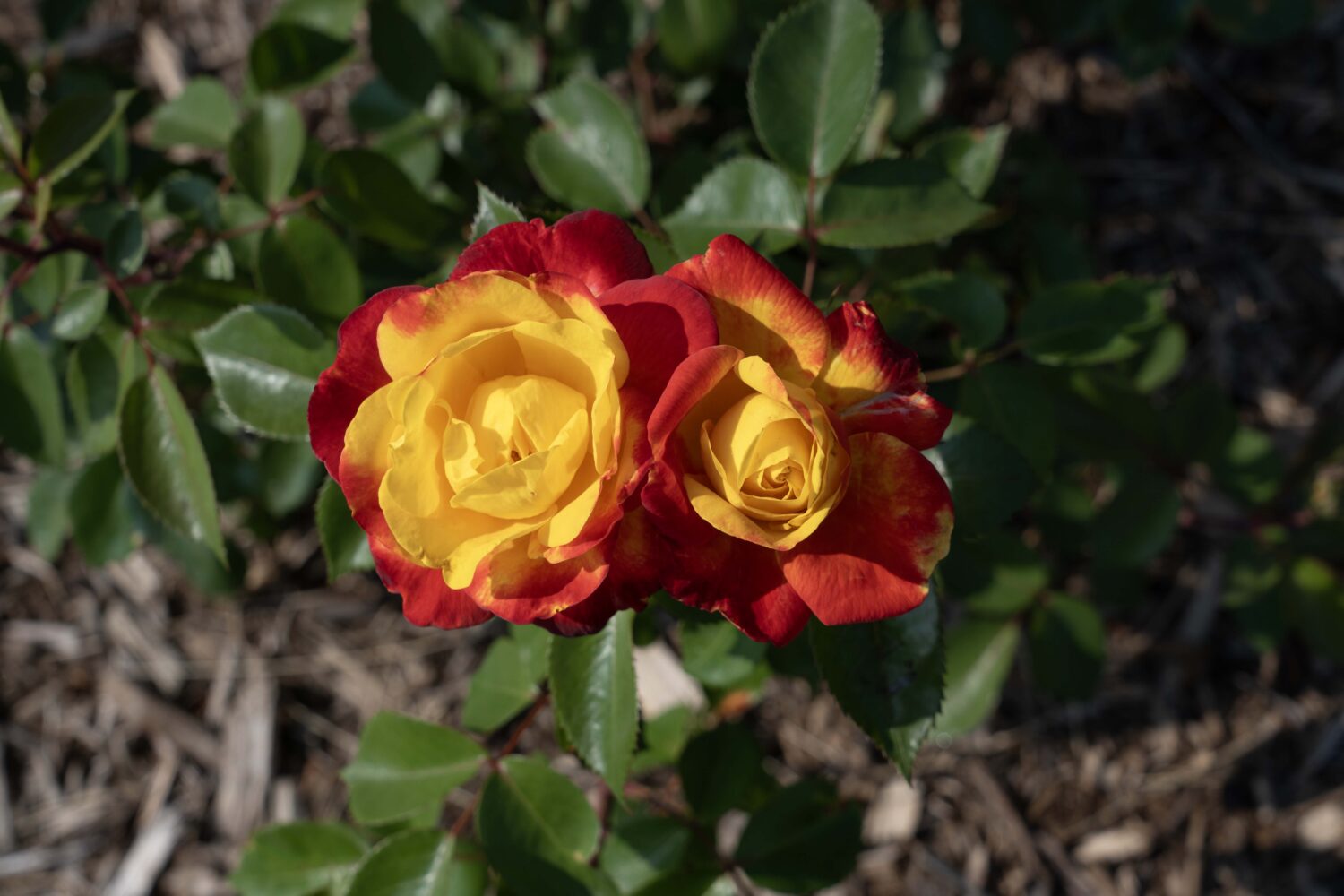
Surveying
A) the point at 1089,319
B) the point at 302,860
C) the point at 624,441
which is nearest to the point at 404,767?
the point at 302,860

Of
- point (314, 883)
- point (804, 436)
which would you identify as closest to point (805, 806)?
point (314, 883)

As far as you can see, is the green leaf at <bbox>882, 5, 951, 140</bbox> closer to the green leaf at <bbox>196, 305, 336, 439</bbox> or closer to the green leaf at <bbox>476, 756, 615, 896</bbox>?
the green leaf at <bbox>196, 305, 336, 439</bbox>

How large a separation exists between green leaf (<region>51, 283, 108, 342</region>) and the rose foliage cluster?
0.69 meters

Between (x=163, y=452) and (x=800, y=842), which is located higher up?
(x=163, y=452)

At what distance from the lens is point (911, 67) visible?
2129 millimetres

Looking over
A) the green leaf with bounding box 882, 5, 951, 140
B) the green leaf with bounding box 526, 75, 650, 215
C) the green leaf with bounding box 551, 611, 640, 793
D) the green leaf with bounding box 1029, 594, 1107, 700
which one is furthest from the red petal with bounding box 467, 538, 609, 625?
the green leaf with bounding box 882, 5, 951, 140

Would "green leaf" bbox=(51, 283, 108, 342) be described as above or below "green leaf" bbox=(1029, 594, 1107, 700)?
above

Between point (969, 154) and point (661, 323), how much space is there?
3.27 feet

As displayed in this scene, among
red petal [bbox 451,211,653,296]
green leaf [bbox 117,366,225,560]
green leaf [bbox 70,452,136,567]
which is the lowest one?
green leaf [bbox 70,452,136,567]

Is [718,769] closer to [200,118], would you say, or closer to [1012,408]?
[1012,408]

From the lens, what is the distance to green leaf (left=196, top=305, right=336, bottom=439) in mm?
1347

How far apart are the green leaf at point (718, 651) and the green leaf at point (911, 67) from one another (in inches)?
47.8

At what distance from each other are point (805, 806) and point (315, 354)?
109 centimetres

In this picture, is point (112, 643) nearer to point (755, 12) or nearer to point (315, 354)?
point (315, 354)
